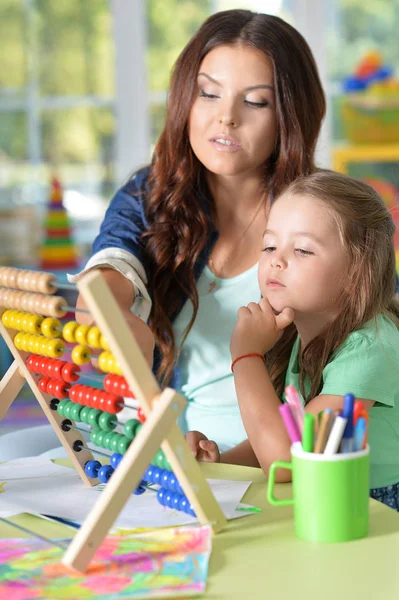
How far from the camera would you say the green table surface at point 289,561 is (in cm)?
84

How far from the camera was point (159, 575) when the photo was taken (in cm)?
88

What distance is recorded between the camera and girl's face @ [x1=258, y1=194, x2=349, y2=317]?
1.37 metres

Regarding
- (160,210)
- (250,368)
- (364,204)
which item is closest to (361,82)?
(160,210)

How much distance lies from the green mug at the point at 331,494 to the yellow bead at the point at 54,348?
1.13 ft

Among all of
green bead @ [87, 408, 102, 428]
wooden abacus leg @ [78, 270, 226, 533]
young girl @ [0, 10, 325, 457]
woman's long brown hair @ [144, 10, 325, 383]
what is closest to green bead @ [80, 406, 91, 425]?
green bead @ [87, 408, 102, 428]

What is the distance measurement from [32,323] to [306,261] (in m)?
0.46

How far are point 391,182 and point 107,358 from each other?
3.43 meters

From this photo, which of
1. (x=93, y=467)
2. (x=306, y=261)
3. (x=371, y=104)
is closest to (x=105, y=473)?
(x=93, y=467)

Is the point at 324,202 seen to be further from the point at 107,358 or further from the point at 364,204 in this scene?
the point at 107,358

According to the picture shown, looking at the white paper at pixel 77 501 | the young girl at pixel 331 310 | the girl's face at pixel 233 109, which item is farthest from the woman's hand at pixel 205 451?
the girl's face at pixel 233 109

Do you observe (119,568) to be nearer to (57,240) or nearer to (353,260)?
(353,260)

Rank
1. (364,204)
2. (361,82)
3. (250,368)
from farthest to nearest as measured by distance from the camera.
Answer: (361,82) → (364,204) → (250,368)

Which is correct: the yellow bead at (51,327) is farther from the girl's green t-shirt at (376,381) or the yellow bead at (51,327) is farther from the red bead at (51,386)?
the girl's green t-shirt at (376,381)

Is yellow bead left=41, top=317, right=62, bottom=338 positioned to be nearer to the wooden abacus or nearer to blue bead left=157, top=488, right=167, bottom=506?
the wooden abacus
